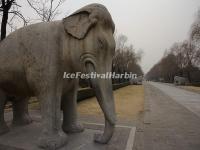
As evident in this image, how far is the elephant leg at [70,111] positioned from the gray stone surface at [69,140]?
193 mm

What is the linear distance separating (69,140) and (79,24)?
90.4 inches

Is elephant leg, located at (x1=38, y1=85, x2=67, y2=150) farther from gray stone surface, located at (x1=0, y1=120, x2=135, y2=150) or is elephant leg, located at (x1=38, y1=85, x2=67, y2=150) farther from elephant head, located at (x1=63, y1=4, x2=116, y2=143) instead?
elephant head, located at (x1=63, y1=4, x2=116, y2=143)

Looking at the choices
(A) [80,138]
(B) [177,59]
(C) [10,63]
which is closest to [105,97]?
(A) [80,138]

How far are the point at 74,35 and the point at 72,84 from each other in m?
1.17

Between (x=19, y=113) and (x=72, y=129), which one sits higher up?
(x=19, y=113)

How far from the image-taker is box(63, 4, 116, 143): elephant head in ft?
12.9

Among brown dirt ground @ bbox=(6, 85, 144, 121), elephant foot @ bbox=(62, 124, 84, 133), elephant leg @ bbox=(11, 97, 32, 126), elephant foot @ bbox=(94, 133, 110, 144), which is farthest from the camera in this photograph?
brown dirt ground @ bbox=(6, 85, 144, 121)

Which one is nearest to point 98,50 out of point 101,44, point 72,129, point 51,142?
point 101,44

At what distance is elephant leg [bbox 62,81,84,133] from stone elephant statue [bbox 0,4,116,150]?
233mm

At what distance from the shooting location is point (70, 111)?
5.18m

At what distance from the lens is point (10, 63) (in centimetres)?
463

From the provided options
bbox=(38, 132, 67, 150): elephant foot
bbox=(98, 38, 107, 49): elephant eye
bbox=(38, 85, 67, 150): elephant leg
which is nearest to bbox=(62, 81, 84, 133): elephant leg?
bbox=(38, 85, 67, 150): elephant leg

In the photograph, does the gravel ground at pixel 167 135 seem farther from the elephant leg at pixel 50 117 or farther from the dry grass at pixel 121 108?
the elephant leg at pixel 50 117

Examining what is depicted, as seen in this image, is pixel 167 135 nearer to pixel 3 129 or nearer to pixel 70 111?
pixel 70 111
